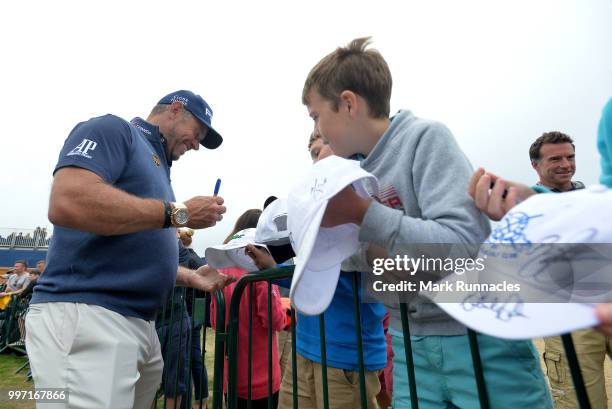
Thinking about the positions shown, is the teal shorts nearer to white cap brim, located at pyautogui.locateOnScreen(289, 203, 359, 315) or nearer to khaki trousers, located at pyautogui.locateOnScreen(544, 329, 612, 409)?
white cap brim, located at pyautogui.locateOnScreen(289, 203, 359, 315)

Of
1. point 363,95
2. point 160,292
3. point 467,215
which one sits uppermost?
point 363,95

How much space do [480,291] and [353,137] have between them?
0.81 m

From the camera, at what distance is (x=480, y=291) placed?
0.69m

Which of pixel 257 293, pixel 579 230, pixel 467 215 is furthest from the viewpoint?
pixel 257 293

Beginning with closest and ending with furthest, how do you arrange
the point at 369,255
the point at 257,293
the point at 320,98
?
the point at 369,255, the point at 320,98, the point at 257,293

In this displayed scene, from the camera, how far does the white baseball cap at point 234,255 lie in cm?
196

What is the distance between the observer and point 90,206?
1689 millimetres

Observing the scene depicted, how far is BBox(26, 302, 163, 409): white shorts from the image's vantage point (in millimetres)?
1676

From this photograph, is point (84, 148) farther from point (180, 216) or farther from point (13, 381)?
point (13, 381)

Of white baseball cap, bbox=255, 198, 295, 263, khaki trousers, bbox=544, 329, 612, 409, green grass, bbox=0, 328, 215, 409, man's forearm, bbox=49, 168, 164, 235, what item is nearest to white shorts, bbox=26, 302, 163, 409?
man's forearm, bbox=49, 168, 164, 235

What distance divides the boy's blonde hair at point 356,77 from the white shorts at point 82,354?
147cm

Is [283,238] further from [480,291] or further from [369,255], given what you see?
[480,291]

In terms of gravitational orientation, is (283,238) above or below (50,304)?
above

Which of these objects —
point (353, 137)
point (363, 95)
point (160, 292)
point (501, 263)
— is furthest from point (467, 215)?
point (160, 292)
